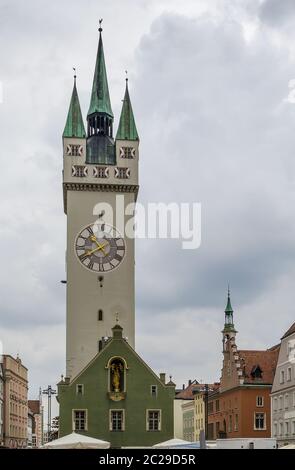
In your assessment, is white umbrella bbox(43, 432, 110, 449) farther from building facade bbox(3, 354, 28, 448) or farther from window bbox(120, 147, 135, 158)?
building facade bbox(3, 354, 28, 448)

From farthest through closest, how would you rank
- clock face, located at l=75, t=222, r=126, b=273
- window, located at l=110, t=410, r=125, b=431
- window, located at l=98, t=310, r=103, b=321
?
clock face, located at l=75, t=222, r=126, b=273
window, located at l=98, t=310, r=103, b=321
window, located at l=110, t=410, r=125, b=431

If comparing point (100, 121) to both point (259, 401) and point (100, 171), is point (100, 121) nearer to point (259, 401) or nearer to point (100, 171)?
point (100, 171)

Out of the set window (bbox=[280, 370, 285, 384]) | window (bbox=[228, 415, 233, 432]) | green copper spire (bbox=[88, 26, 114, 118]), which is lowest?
window (bbox=[228, 415, 233, 432])

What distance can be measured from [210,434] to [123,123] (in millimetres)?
40671

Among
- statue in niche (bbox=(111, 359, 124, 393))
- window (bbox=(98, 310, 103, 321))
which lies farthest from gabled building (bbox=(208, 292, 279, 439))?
statue in niche (bbox=(111, 359, 124, 393))

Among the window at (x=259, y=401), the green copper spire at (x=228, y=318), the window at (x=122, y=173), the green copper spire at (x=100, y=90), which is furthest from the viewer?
the green copper spire at (x=228, y=318)

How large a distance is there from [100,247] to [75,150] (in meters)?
9.86

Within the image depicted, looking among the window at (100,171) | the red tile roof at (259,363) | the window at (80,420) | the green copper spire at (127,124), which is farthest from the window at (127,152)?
the window at (80,420)

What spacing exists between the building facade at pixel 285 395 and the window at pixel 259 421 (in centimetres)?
933

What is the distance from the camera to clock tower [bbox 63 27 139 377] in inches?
2594

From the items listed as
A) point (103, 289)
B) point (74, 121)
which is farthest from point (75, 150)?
point (103, 289)

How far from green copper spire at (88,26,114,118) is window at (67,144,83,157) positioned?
507cm

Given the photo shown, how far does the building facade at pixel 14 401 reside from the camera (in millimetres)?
98125

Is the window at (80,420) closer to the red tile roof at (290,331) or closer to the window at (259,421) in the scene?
the red tile roof at (290,331)
